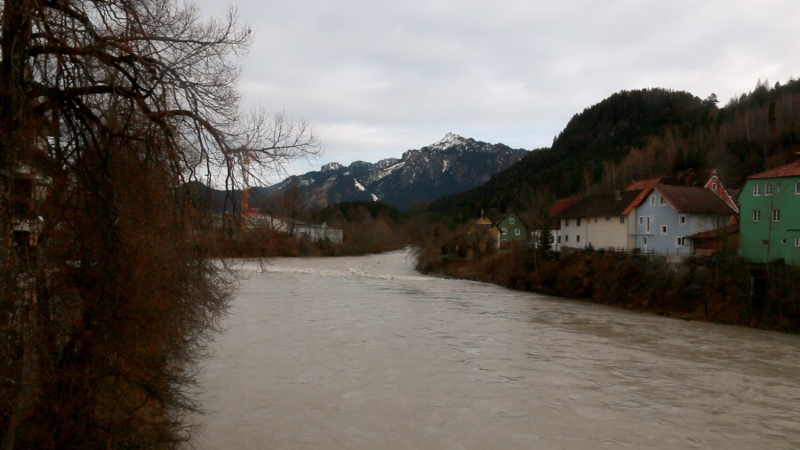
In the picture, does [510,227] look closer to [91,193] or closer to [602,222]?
[602,222]

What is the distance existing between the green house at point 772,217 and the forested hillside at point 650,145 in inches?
636

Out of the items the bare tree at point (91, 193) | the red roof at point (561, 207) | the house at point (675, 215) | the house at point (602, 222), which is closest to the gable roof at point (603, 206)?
the house at point (602, 222)

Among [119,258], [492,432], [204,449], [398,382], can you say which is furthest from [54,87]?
[398,382]

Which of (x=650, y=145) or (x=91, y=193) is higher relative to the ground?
(x=650, y=145)

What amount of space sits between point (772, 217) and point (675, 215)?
28.5ft

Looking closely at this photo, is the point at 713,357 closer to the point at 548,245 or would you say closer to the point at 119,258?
the point at 119,258

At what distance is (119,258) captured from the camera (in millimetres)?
5984

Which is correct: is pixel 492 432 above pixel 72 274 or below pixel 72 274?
below

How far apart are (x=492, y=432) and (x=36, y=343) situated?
733 cm

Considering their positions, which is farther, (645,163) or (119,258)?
(645,163)

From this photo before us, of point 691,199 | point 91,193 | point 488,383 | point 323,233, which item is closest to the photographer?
point 91,193

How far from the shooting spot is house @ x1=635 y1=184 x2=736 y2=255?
36281 millimetres

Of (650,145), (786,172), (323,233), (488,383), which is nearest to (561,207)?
(786,172)

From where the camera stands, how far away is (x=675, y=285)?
1102 inches
